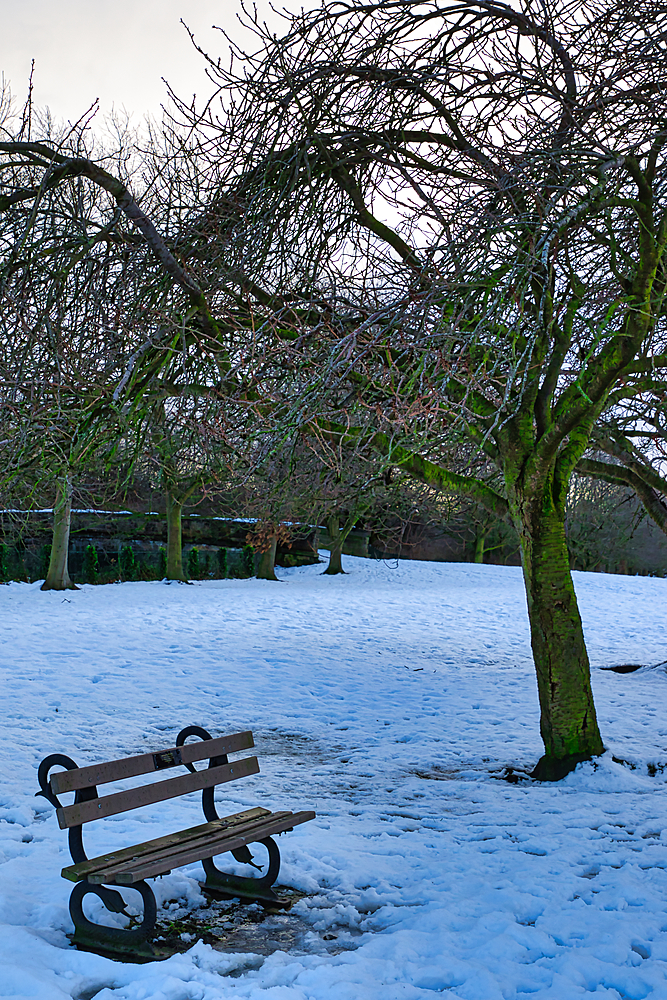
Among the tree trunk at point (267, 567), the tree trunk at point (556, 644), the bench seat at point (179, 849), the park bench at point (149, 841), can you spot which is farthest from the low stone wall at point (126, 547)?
the bench seat at point (179, 849)

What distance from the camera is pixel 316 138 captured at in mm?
5172

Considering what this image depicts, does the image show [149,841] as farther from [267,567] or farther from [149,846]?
[267,567]

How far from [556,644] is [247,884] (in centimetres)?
321

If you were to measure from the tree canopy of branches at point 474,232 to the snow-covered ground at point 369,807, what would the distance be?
1.30 meters

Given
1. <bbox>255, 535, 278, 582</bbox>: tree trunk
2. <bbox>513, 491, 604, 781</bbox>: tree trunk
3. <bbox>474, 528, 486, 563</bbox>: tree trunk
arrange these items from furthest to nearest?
1. <bbox>474, 528, 486, 563</bbox>: tree trunk
2. <bbox>255, 535, 278, 582</bbox>: tree trunk
3. <bbox>513, 491, 604, 781</bbox>: tree trunk

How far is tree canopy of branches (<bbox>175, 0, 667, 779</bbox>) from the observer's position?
4.34 meters

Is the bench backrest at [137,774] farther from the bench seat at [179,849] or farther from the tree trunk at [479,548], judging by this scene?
the tree trunk at [479,548]

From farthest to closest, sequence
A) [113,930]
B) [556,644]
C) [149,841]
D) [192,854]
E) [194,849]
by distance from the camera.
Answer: [556,644] → [149,841] → [194,849] → [192,854] → [113,930]

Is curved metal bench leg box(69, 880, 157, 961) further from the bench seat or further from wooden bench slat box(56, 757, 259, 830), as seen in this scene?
wooden bench slat box(56, 757, 259, 830)

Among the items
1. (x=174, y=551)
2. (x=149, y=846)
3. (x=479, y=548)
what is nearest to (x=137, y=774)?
(x=149, y=846)

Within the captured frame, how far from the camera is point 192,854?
373cm

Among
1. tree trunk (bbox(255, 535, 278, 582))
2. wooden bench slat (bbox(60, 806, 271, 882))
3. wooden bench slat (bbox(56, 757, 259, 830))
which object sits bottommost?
wooden bench slat (bbox(60, 806, 271, 882))

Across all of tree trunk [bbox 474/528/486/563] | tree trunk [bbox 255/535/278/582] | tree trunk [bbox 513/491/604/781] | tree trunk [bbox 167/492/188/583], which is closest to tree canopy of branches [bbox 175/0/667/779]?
tree trunk [bbox 513/491/604/781]

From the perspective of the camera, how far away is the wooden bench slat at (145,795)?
366cm
